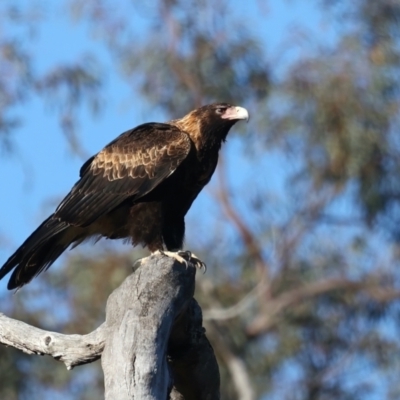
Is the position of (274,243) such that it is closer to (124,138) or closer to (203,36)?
(203,36)

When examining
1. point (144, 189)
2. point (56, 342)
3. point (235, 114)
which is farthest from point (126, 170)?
point (56, 342)

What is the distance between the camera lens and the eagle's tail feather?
584cm

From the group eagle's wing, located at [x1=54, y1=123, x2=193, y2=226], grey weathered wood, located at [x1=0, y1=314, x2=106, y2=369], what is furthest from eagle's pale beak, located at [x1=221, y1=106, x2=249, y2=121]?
grey weathered wood, located at [x1=0, y1=314, x2=106, y2=369]

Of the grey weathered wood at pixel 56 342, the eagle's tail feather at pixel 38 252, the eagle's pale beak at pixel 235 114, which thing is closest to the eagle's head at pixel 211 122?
the eagle's pale beak at pixel 235 114

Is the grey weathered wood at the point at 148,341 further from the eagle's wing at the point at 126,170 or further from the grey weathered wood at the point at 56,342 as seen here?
the eagle's wing at the point at 126,170

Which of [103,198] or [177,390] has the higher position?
[103,198]

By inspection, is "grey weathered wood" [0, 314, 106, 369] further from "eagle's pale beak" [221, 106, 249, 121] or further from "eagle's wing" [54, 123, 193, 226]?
"eagle's pale beak" [221, 106, 249, 121]

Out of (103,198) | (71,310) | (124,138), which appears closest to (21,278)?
(103,198)

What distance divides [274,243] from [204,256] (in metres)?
1.06

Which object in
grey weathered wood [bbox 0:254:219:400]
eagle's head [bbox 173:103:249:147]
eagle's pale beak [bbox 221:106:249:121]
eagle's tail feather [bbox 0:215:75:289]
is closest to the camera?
grey weathered wood [bbox 0:254:219:400]

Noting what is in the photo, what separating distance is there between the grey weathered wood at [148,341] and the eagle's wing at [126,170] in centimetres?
157

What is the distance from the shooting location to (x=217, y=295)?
1484 cm

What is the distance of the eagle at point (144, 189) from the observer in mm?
6375

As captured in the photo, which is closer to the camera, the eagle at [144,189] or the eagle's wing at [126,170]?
the eagle at [144,189]
